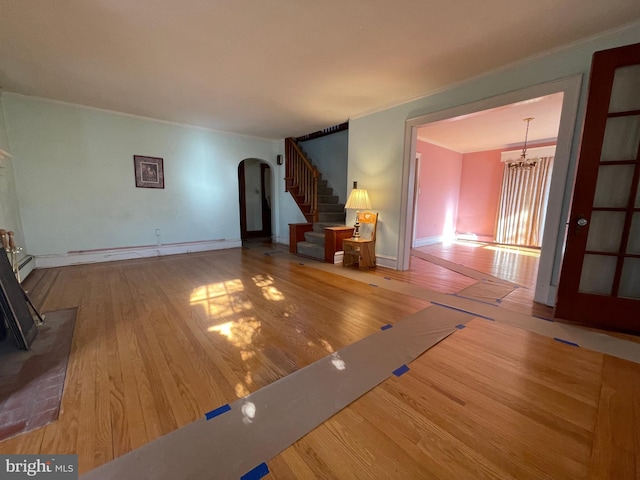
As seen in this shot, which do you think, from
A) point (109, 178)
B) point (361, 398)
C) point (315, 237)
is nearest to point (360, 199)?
point (315, 237)

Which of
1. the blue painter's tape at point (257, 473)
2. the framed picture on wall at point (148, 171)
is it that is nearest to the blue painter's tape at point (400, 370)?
the blue painter's tape at point (257, 473)

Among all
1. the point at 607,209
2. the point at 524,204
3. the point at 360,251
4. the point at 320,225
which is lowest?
the point at 360,251

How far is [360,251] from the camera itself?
14.3ft

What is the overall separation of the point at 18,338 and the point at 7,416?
86 cm

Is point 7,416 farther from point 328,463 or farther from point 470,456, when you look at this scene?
point 470,456

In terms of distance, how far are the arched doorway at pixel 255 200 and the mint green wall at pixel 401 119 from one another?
4019 mm

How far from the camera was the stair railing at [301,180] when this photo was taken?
5668mm

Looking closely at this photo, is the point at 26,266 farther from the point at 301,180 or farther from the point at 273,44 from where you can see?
the point at 301,180

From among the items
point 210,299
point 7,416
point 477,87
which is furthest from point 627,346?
point 7,416

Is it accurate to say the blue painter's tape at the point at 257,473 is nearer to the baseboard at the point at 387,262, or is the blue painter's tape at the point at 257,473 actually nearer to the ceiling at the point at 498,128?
the baseboard at the point at 387,262

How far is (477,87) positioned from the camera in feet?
10.5

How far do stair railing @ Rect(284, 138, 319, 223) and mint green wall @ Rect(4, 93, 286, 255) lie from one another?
119 cm

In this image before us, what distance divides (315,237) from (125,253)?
370cm

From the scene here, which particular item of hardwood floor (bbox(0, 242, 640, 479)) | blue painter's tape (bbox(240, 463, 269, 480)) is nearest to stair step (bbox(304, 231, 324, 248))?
hardwood floor (bbox(0, 242, 640, 479))
